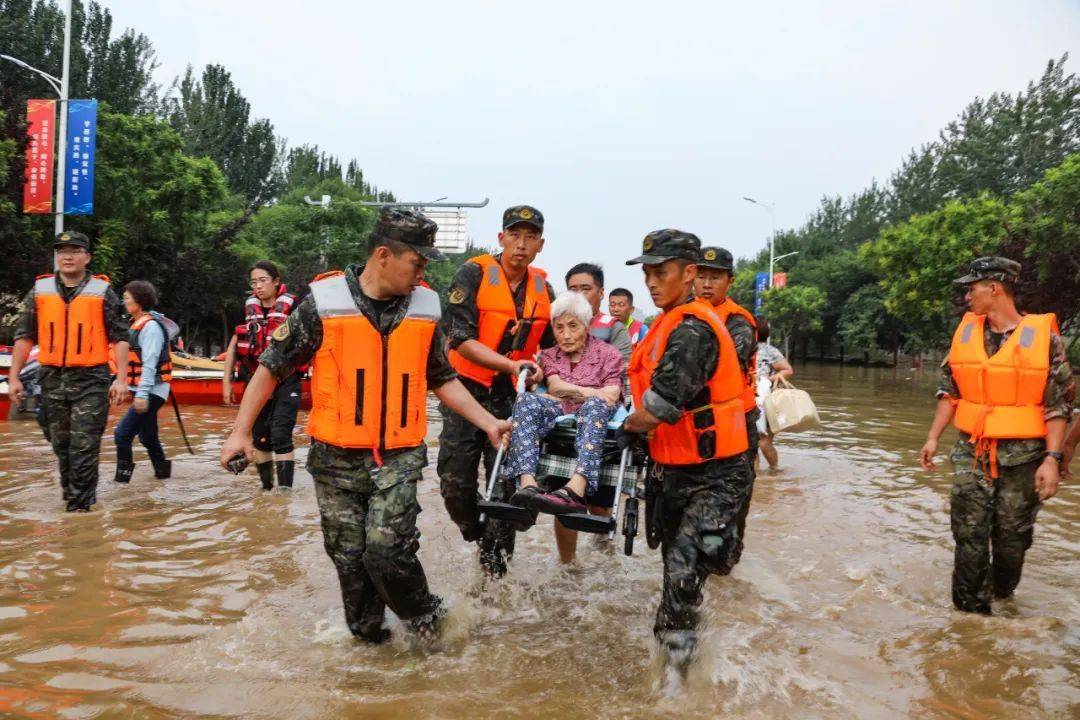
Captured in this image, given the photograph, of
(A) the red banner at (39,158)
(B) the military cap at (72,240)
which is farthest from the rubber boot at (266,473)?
(A) the red banner at (39,158)

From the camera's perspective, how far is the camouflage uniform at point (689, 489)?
394 centimetres

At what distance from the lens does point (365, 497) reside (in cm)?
410

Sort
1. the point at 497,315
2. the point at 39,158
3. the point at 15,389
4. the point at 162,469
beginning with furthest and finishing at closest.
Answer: the point at 39,158 → the point at 162,469 → the point at 15,389 → the point at 497,315

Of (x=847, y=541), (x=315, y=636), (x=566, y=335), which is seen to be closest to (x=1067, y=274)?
(x=847, y=541)

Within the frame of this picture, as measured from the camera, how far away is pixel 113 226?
25.7m

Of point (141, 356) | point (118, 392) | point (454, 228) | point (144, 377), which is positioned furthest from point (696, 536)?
point (454, 228)

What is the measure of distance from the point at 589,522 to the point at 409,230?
1684 millimetres

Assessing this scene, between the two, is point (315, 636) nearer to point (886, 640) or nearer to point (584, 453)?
point (584, 453)

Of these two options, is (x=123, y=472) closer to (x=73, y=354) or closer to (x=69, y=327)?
(x=73, y=354)

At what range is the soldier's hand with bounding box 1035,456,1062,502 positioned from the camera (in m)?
4.77

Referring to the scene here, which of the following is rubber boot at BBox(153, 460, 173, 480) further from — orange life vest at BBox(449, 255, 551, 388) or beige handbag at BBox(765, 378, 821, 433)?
beige handbag at BBox(765, 378, 821, 433)

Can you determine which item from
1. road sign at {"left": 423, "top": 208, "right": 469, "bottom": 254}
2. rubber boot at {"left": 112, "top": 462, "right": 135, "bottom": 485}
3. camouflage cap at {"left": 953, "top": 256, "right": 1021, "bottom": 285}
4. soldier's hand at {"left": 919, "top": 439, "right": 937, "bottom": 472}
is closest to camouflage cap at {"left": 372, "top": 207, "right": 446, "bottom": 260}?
camouflage cap at {"left": 953, "top": 256, "right": 1021, "bottom": 285}

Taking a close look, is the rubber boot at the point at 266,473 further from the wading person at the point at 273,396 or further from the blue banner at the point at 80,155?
the blue banner at the point at 80,155

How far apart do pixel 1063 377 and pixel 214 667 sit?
16.3ft
